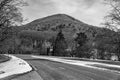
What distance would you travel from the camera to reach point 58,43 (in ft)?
282

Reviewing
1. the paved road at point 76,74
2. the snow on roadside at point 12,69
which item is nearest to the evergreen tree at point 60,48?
the snow on roadside at point 12,69

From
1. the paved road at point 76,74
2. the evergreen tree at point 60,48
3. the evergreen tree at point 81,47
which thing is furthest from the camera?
the evergreen tree at point 60,48

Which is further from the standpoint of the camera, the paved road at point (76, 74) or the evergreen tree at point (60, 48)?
the evergreen tree at point (60, 48)

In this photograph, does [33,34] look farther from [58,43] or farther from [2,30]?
[2,30]

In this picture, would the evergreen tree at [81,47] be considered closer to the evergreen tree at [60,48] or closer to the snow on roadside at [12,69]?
the evergreen tree at [60,48]

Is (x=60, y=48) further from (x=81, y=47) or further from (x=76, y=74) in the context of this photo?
(x=76, y=74)

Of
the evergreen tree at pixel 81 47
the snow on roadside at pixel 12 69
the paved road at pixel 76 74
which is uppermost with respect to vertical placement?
→ the evergreen tree at pixel 81 47

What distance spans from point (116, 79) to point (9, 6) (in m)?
12.6

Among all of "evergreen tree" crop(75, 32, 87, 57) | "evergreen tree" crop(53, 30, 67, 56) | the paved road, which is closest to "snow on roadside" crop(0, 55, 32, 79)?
the paved road

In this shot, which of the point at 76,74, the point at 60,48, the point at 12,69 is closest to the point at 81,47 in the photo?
the point at 60,48

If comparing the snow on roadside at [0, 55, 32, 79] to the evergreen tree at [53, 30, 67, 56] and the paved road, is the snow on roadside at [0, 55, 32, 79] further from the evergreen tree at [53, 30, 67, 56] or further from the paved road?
the evergreen tree at [53, 30, 67, 56]

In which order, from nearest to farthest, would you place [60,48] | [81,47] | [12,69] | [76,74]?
[76,74], [12,69], [81,47], [60,48]

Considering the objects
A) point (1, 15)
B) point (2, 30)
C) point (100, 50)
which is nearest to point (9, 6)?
point (1, 15)

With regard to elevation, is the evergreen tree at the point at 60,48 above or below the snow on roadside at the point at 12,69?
above
